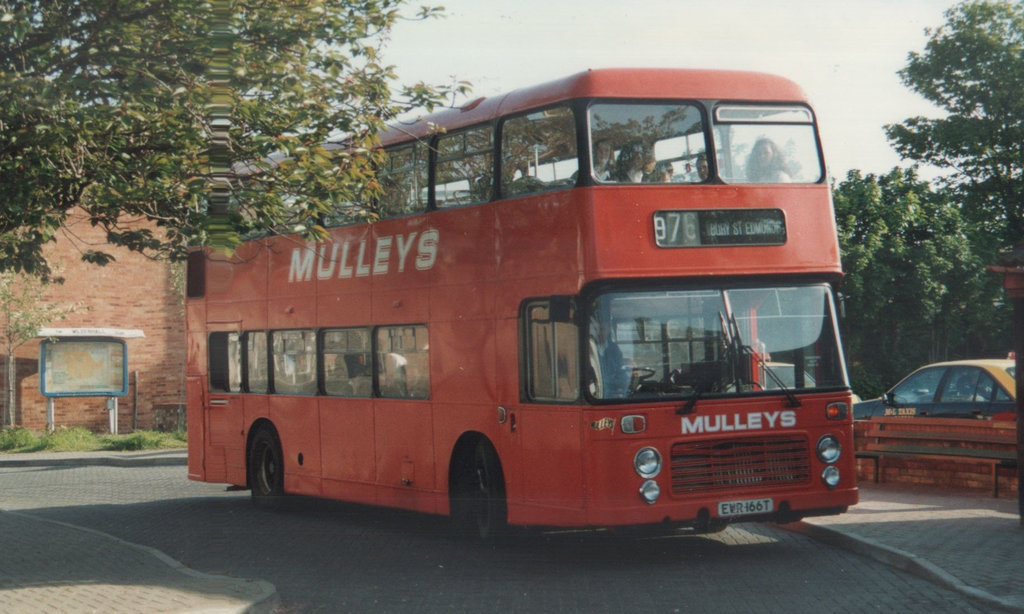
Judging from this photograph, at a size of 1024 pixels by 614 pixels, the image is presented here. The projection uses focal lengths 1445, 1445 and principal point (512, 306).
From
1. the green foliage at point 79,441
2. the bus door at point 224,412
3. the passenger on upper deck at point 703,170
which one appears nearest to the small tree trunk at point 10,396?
the green foliage at point 79,441

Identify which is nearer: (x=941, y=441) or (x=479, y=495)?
(x=479, y=495)

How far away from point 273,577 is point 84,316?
26.1m

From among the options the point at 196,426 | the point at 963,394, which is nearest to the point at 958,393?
the point at 963,394

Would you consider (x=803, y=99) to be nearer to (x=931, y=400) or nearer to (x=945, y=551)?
(x=945, y=551)

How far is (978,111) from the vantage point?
3853cm

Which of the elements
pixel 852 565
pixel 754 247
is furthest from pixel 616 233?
pixel 852 565

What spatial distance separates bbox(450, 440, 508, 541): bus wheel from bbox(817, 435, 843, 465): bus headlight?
9.33 ft

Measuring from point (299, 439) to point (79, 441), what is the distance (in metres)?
16.2

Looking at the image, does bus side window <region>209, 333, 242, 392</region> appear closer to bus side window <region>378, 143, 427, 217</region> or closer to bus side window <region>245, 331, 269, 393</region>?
bus side window <region>245, 331, 269, 393</region>

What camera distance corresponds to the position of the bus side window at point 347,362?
15.5 meters

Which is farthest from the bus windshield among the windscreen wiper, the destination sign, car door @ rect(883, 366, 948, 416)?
car door @ rect(883, 366, 948, 416)

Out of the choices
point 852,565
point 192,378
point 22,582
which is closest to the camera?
point 22,582

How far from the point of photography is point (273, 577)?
38.9 feet

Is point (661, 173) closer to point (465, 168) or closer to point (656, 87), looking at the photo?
point (656, 87)
